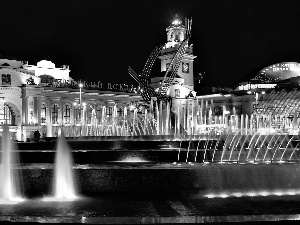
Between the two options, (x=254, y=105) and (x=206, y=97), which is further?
(x=206, y=97)

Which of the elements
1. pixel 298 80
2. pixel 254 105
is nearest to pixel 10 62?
pixel 254 105

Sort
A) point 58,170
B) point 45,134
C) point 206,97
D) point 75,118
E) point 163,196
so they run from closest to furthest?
1. point 163,196
2. point 58,170
3. point 45,134
4. point 75,118
5. point 206,97

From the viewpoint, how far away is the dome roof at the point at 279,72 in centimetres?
8731

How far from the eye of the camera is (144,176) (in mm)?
9625

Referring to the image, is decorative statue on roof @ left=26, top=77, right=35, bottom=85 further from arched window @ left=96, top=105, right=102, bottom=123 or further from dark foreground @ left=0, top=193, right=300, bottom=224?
dark foreground @ left=0, top=193, right=300, bottom=224

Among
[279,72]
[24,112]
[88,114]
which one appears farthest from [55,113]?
[279,72]

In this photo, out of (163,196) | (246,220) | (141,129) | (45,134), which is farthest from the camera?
(45,134)

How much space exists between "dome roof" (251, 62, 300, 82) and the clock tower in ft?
57.5

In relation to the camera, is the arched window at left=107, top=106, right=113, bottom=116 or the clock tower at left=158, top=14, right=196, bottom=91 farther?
the clock tower at left=158, top=14, right=196, bottom=91

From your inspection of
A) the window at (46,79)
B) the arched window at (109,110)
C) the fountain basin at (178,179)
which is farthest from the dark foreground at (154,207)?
the arched window at (109,110)

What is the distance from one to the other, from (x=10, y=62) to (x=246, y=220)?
64.6 metres

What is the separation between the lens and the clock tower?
75625 millimetres

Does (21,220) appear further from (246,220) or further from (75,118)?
(75,118)

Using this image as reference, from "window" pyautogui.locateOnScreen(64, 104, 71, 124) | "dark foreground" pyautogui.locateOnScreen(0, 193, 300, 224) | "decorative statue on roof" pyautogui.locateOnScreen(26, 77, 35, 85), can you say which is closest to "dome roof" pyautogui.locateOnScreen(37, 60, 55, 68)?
"decorative statue on roof" pyautogui.locateOnScreen(26, 77, 35, 85)
